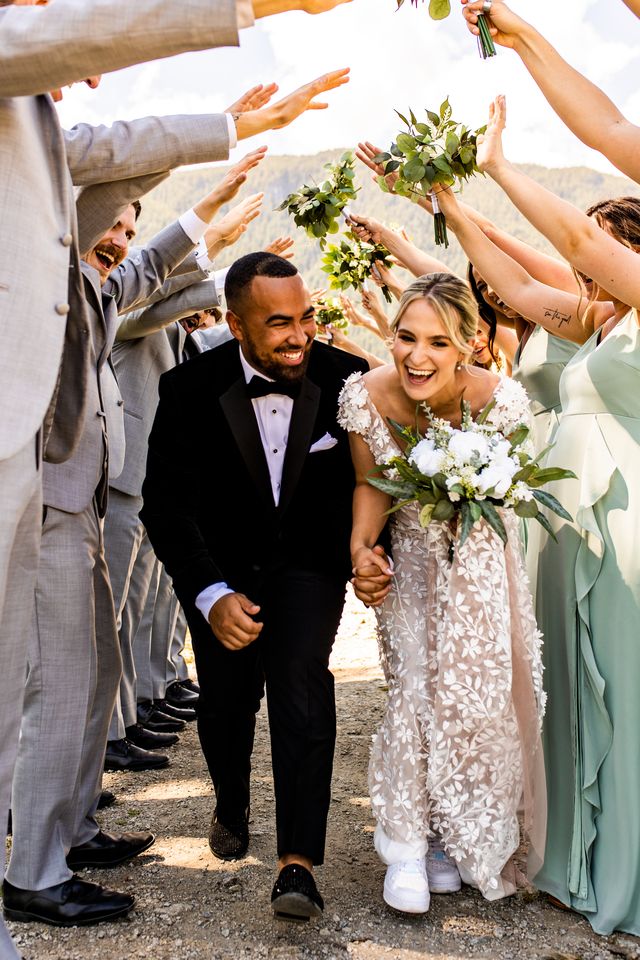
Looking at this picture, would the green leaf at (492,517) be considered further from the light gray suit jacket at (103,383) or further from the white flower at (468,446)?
the light gray suit jacket at (103,383)

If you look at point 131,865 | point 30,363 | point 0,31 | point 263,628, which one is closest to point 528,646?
point 263,628

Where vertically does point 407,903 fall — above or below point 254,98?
below

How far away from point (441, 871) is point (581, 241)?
2665 mm

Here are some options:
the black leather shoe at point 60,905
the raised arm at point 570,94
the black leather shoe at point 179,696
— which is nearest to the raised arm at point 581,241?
the raised arm at point 570,94

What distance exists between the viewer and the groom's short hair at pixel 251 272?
415cm

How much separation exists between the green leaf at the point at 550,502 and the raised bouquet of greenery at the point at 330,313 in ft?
14.2

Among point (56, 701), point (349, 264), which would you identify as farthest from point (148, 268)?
point (56, 701)

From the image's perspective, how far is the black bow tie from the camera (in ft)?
13.7

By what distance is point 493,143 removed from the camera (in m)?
4.05

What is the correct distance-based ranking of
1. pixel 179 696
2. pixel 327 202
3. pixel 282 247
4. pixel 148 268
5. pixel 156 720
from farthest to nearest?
pixel 179 696 < pixel 282 247 < pixel 156 720 < pixel 327 202 < pixel 148 268

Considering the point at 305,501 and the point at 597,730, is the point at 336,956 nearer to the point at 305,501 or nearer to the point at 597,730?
the point at 597,730

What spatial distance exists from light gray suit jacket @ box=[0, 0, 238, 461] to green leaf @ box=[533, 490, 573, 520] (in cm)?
185

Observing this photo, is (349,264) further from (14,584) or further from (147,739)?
(14,584)

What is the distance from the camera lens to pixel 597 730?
375cm
